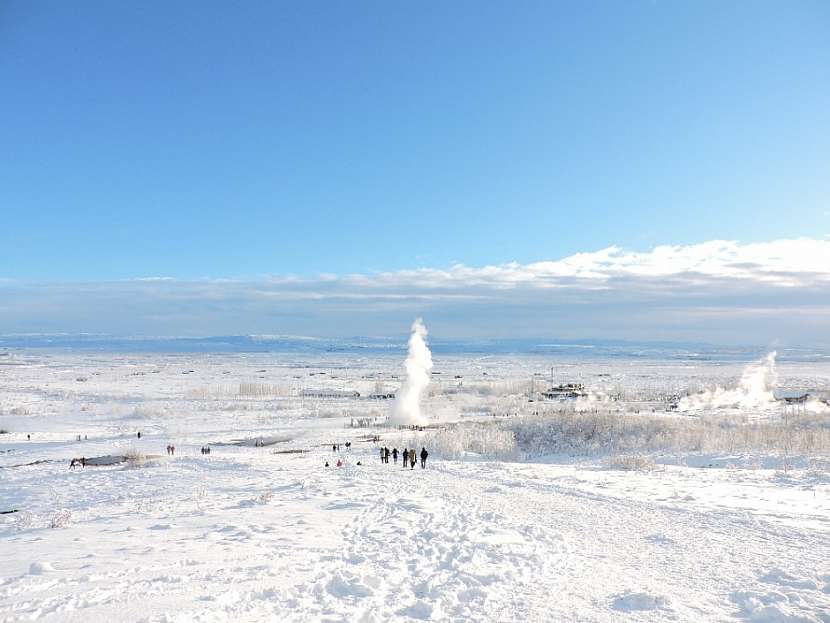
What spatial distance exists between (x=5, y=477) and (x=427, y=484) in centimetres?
1810

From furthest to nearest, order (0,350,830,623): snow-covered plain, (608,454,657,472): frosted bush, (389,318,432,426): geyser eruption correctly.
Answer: (389,318,432,426): geyser eruption → (608,454,657,472): frosted bush → (0,350,830,623): snow-covered plain

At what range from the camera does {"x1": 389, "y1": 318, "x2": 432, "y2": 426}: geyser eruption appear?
50.2 metres

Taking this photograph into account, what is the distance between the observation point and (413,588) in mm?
8711

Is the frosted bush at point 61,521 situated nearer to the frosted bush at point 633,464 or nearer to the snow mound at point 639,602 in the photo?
the snow mound at point 639,602

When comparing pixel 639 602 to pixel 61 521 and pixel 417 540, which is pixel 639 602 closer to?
pixel 417 540

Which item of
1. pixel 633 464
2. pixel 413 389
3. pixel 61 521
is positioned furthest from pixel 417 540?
pixel 413 389

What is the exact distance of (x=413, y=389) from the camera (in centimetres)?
5309

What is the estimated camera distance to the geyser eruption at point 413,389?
50.2 metres

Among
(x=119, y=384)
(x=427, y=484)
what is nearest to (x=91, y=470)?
(x=427, y=484)

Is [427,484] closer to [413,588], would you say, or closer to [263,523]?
[263,523]

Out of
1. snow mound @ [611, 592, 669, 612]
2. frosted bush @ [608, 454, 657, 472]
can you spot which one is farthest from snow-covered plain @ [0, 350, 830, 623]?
frosted bush @ [608, 454, 657, 472]

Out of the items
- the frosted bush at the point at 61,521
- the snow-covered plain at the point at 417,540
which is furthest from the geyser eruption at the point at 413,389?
the frosted bush at the point at 61,521

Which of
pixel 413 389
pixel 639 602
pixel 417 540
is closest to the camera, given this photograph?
pixel 639 602

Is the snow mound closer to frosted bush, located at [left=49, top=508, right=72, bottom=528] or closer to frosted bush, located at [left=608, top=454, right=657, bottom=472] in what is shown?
frosted bush, located at [left=49, top=508, right=72, bottom=528]
